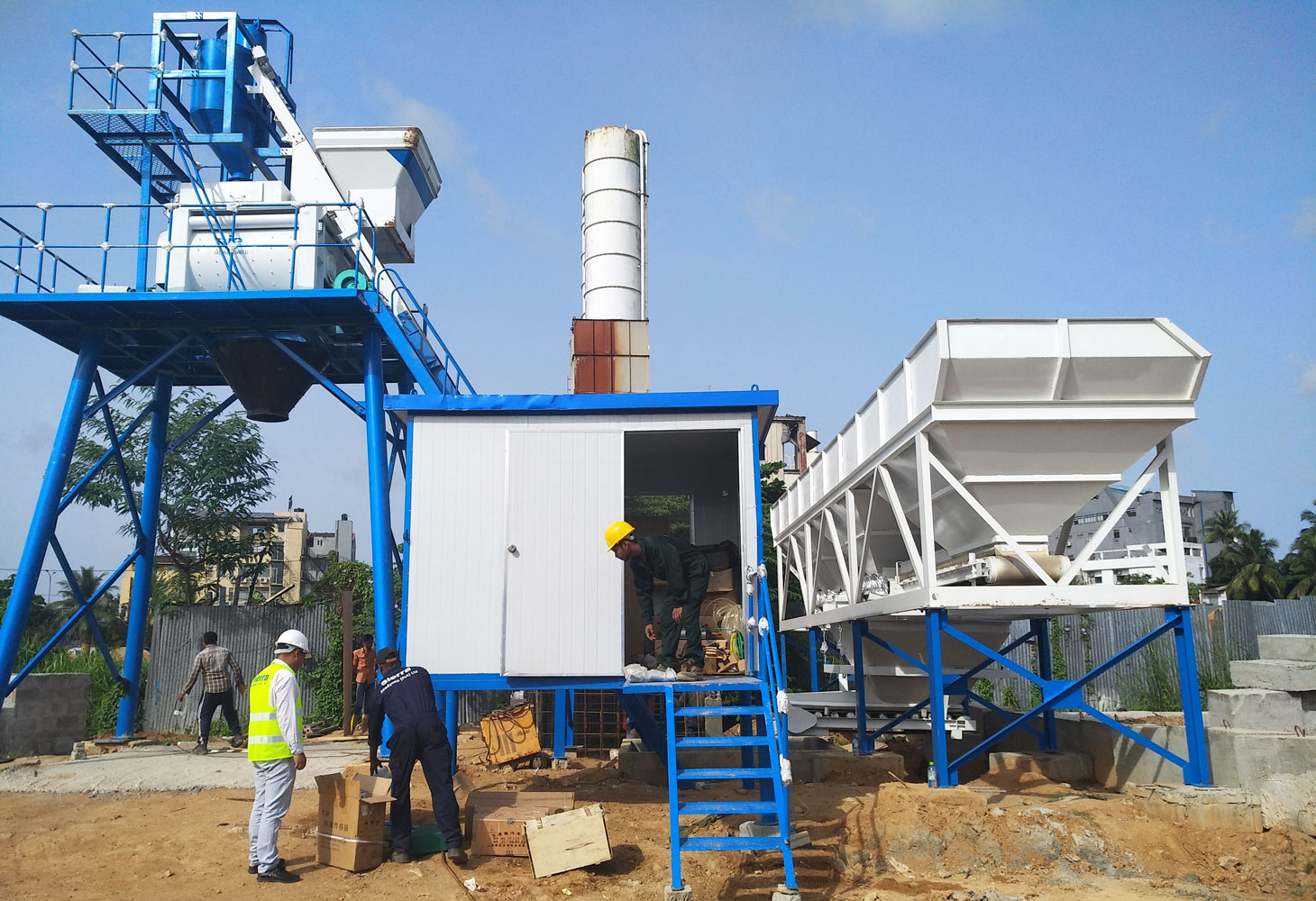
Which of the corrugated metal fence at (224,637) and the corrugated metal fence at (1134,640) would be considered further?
the corrugated metal fence at (1134,640)

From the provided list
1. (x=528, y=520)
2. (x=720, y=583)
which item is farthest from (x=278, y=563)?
(x=528, y=520)

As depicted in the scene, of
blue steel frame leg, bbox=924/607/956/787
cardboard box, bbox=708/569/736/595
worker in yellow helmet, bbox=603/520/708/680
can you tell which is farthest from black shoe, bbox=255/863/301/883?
cardboard box, bbox=708/569/736/595

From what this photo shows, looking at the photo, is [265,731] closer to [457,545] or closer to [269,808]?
[269,808]

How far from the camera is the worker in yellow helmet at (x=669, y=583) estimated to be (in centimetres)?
918

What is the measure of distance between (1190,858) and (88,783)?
39.9 feet

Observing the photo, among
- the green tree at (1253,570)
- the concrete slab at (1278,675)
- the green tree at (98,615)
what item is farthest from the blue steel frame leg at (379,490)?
the green tree at (1253,570)

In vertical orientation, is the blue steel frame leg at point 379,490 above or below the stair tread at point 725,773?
above

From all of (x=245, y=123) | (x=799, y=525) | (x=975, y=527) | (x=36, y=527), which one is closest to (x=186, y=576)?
(x=36, y=527)

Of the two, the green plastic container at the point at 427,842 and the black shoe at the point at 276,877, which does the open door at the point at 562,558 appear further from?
the black shoe at the point at 276,877

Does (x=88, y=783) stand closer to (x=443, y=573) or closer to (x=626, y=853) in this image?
(x=443, y=573)

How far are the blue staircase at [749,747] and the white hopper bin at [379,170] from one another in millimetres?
10552

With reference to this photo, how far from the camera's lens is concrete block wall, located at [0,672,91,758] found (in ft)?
48.5

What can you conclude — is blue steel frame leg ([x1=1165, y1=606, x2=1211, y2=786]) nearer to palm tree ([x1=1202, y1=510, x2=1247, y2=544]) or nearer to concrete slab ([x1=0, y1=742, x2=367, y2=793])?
concrete slab ([x1=0, y1=742, x2=367, y2=793])

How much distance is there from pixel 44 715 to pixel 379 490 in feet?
20.4
